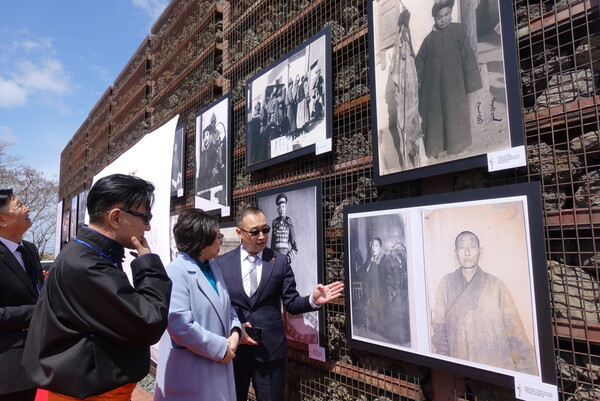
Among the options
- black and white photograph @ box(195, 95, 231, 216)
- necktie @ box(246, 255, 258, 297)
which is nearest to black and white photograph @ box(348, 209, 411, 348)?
necktie @ box(246, 255, 258, 297)

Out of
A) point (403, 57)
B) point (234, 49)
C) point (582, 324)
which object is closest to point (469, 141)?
point (403, 57)

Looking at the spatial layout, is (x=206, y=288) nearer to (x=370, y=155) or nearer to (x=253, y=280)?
(x=253, y=280)

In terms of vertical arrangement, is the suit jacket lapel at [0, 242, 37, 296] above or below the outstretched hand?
above

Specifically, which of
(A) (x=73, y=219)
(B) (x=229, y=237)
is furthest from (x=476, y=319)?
(A) (x=73, y=219)

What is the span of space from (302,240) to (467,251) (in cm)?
138

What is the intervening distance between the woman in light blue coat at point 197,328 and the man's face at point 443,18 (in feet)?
5.41

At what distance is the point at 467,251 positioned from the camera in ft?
6.16

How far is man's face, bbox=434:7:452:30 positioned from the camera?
205 cm

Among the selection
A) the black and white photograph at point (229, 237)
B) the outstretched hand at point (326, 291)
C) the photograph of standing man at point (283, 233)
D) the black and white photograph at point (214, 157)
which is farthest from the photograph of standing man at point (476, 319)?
the black and white photograph at point (214, 157)

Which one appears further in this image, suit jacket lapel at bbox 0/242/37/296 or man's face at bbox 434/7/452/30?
suit jacket lapel at bbox 0/242/37/296

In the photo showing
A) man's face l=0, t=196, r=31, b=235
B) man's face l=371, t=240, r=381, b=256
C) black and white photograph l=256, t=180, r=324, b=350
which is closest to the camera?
man's face l=371, t=240, r=381, b=256

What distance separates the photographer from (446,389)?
2027mm

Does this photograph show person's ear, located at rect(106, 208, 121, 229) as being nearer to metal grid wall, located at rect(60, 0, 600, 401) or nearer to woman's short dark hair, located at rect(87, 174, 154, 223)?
woman's short dark hair, located at rect(87, 174, 154, 223)

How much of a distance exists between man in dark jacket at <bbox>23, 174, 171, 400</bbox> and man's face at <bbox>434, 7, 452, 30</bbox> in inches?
72.9
